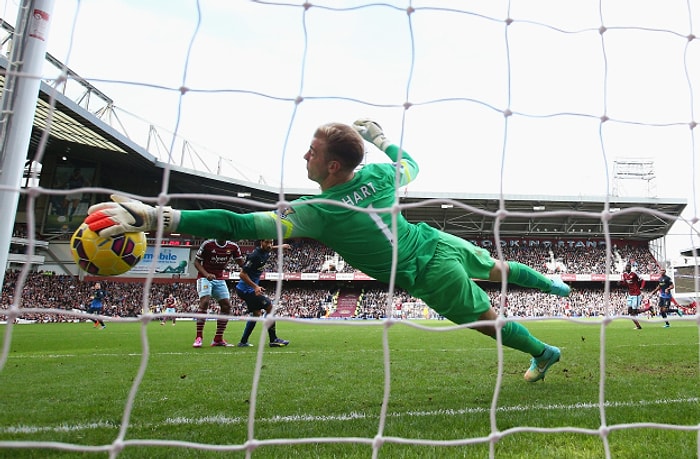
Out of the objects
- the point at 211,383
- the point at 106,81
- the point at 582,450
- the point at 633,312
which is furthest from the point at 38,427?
the point at 633,312

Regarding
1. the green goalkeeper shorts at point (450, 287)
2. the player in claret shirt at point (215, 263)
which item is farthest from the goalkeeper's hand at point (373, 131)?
the player in claret shirt at point (215, 263)

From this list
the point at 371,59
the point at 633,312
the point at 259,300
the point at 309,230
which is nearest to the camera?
the point at 309,230

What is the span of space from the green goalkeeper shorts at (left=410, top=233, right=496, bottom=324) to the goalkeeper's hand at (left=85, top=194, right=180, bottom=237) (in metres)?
1.57

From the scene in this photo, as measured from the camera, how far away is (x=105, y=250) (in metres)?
2.56

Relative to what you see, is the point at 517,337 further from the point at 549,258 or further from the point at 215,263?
the point at 549,258

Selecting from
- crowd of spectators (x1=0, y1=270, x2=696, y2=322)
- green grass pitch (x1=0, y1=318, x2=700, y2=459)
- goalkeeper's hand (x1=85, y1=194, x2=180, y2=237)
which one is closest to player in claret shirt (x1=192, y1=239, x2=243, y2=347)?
green grass pitch (x1=0, y1=318, x2=700, y2=459)

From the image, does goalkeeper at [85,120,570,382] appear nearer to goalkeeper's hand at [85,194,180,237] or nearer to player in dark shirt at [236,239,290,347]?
goalkeeper's hand at [85,194,180,237]

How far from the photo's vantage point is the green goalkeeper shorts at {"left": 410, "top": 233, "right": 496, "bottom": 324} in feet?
10.5

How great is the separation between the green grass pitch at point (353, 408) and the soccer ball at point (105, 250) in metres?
0.41

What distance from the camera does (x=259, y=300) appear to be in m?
7.87

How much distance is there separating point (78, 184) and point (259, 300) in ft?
99.9

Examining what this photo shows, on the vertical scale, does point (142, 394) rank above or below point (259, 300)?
below

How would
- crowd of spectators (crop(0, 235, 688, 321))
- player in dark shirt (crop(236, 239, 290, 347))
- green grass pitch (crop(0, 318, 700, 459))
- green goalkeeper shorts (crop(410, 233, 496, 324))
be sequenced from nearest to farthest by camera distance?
green grass pitch (crop(0, 318, 700, 459)), green goalkeeper shorts (crop(410, 233, 496, 324)), player in dark shirt (crop(236, 239, 290, 347)), crowd of spectators (crop(0, 235, 688, 321))

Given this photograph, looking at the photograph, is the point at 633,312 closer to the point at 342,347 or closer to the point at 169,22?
the point at 342,347
